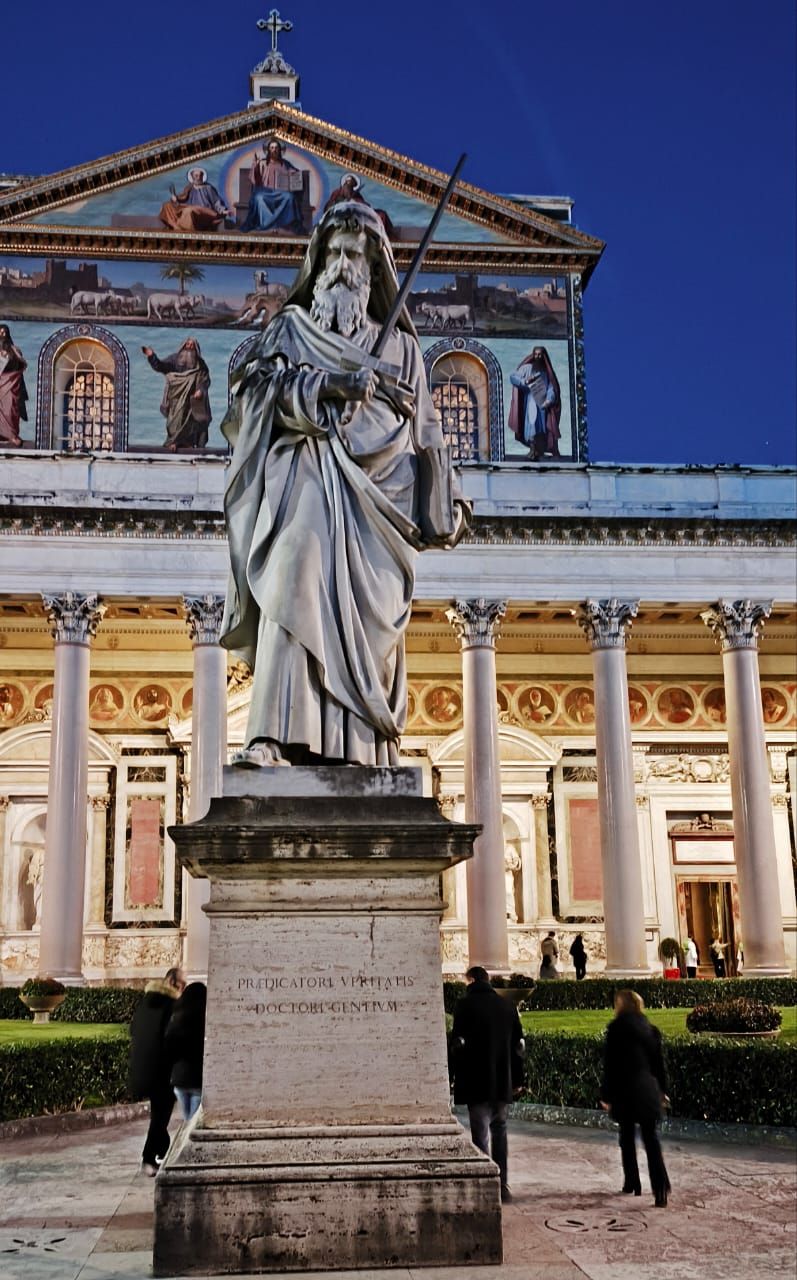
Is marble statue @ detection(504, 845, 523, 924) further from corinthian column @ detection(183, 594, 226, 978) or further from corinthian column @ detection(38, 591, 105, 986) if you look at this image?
corinthian column @ detection(38, 591, 105, 986)

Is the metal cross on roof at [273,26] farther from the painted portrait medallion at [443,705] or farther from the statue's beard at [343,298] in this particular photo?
the statue's beard at [343,298]

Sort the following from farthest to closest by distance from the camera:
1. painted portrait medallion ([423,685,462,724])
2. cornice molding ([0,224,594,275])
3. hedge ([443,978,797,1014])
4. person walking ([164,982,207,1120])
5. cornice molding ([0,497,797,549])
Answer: painted portrait medallion ([423,685,462,724]) → cornice molding ([0,224,594,275]) → cornice molding ([0,497,797,549]) → hedge ([443,978,797,1014]) → person walking ([164,982,207,1120])

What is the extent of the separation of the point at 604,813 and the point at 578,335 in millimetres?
13281

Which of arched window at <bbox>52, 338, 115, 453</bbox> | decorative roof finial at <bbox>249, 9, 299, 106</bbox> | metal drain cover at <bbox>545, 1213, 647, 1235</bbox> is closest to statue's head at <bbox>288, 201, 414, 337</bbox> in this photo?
metal drain cover at <bbox>545, 1213, 647, 1235</bbox>

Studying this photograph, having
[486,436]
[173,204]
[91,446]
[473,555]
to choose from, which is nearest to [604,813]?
[473,555]

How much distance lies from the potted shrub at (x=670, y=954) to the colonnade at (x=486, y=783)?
15.9 feet

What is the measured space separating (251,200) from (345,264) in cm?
3010

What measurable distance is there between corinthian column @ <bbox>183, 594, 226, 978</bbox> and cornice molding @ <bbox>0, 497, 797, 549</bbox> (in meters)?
1.80

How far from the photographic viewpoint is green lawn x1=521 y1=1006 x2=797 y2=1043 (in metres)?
18.7

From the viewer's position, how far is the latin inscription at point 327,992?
19.0ft

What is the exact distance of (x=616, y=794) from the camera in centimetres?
3000

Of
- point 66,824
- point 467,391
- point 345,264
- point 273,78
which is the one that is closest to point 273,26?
point 273,78

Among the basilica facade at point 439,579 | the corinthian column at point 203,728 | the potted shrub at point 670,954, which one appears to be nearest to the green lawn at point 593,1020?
the basilica facade at point 439,579

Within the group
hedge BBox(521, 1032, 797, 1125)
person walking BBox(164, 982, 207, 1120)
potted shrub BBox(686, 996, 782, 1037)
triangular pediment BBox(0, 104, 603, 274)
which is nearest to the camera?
person walking BBox(164, 982, 207, 1120)
